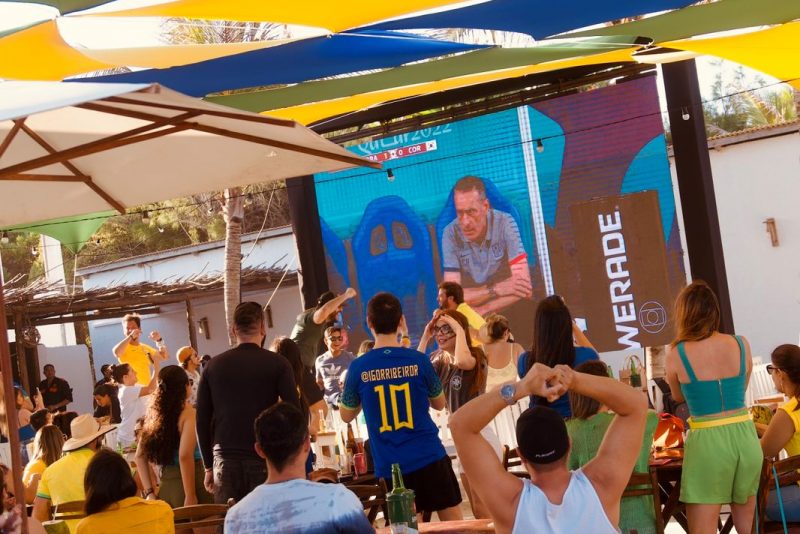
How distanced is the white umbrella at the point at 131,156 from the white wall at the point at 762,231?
13.7 m

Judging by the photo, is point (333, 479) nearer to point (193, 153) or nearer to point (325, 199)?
point (193, 153)

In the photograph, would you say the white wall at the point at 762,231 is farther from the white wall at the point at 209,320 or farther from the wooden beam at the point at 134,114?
the wooden beam at the point at 134,114

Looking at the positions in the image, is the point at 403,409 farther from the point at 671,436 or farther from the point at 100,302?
the point at 100,302

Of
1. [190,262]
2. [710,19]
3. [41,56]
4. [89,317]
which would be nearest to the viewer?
Result: [41,56]

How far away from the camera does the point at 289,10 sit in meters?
5.43

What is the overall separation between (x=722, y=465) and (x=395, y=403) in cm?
156

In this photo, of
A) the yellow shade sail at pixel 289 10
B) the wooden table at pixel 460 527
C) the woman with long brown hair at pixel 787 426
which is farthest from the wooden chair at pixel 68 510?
the woman with long brown hair at pixel 787 426

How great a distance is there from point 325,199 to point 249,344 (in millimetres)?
6359

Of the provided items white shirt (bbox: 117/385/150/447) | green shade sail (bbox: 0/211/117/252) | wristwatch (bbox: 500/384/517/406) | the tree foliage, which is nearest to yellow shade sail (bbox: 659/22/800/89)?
wristwatch (bbox: 500/384/517/406)

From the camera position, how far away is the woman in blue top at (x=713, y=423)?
15.6 feet

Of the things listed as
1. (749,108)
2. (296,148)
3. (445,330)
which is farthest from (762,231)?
(749,108)

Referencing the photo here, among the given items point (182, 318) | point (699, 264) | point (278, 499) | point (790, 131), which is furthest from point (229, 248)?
point (278, 499)

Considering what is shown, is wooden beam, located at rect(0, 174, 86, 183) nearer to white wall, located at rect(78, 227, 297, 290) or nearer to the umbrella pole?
the umbrella pole

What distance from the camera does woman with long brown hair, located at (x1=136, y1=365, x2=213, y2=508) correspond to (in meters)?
5.44
